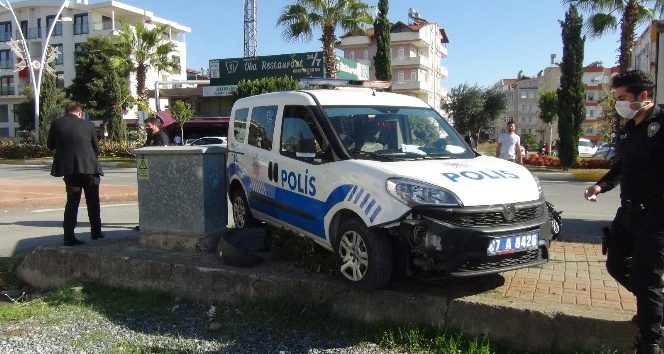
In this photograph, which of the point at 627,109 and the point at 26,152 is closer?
the point at 627,109

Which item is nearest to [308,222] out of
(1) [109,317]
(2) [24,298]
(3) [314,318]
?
(3) [314,318]

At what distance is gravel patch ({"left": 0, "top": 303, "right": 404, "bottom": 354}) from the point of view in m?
4.45

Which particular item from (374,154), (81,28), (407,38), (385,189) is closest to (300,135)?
(374,154)

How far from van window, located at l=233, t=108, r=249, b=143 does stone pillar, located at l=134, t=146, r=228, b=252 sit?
484 mm

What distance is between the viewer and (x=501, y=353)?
413 cm

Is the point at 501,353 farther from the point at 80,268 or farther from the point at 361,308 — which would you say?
the point at 80,268

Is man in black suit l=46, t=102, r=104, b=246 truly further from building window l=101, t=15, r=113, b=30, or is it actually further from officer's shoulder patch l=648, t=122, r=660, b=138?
building window l=101, t=15, r=113, b=30

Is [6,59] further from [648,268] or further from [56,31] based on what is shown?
[648,268]

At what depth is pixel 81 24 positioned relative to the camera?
6406cm

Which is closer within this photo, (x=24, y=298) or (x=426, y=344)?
(x=426, y=344)

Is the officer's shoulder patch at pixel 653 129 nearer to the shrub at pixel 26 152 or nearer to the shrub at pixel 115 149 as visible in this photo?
the shrub at pixel 115 149

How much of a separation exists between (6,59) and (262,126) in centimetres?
7329

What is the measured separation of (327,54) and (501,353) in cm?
2532

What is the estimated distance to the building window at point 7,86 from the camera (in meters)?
67.1
